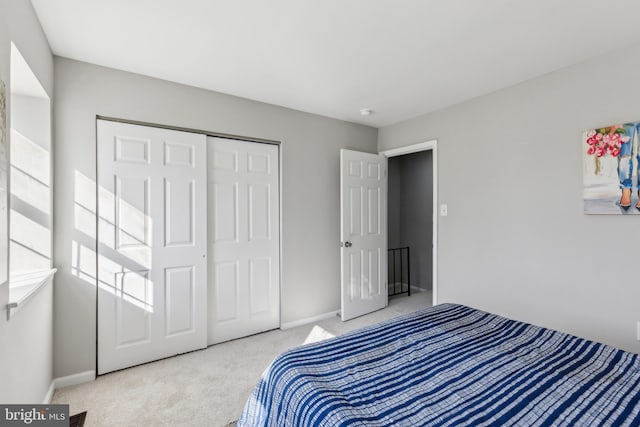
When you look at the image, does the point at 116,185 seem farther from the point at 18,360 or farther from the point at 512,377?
the point at 512,377

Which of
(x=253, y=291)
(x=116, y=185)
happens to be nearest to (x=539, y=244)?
(x=253, y=291)

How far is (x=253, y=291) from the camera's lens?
121 inches

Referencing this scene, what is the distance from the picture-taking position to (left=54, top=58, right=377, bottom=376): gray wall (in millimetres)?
2189

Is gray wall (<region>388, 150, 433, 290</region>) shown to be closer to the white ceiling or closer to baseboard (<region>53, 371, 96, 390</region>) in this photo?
the white ceiling

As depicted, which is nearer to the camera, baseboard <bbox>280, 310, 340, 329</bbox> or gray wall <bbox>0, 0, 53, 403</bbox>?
gray wall <bbox>0, 0, 53, 403</bbox>

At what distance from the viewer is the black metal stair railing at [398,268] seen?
4867 mm

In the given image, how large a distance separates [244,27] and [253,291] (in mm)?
2342

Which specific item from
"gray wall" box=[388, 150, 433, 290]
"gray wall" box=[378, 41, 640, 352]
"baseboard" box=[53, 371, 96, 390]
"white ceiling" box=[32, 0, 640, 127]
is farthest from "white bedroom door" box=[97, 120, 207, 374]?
A: "gray wall" box=[388, 150, 433, 290]

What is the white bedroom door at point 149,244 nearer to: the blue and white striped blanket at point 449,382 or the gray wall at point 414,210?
Result: the blue and white striped blanket at point 449,382

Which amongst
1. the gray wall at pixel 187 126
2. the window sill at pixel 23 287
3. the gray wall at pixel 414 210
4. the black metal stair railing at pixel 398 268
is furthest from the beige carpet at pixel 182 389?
the gray wall at pixel 414 210

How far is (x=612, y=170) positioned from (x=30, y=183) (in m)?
3.98

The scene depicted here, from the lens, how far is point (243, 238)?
3018 millimetres
